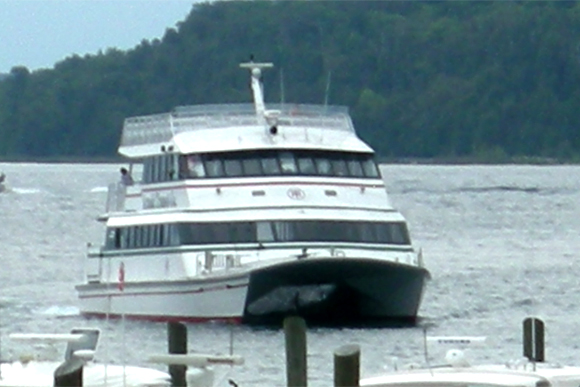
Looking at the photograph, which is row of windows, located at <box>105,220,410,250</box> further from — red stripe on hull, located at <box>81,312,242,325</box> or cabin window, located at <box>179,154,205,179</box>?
Answer: red stripe on hull, located at <box>81,312,242,325</box>

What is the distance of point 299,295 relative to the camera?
44.1 m

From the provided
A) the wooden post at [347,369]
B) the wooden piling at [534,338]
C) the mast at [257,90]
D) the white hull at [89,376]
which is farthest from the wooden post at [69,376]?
the mast at [257,90]

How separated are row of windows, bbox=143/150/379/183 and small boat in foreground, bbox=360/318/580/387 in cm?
1785

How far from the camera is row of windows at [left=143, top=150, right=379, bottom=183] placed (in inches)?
1766

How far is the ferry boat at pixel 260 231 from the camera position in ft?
143

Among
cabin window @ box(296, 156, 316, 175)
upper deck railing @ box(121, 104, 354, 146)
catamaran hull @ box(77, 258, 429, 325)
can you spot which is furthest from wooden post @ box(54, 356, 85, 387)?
upper deck railing @ box(121, 104, 354, 146)

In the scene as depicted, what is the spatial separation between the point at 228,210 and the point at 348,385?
19.6m

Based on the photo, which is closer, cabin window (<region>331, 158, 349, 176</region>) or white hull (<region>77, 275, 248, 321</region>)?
white hull (<region>77, 275, 248, 321</region>)

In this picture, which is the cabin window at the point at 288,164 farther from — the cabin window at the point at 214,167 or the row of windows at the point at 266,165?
the cabin window at the point at 214,167

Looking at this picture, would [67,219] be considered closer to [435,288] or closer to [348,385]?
[435,288]

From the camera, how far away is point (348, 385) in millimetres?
24766

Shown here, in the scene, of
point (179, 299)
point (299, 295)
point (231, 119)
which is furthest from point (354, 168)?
point (179, 299)

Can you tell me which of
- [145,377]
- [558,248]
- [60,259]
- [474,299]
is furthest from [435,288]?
[145,377]

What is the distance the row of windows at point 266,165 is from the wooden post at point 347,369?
781 inches
